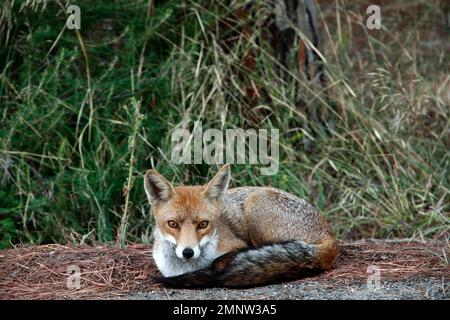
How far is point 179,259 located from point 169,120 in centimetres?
312

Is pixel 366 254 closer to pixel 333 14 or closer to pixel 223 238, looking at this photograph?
pixel 223 238

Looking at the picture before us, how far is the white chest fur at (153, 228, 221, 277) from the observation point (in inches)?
214

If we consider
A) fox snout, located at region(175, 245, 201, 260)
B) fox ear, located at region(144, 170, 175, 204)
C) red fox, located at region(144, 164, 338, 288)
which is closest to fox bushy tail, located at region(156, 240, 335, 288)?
red fox, located at region(144, 164, 338, 288)

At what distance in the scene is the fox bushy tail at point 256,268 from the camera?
5191mm

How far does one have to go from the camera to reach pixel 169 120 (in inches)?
329

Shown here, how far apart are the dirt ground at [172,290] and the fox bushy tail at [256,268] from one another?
6 centimetres

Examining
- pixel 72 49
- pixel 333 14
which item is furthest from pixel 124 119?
Answer: pixel 333 14

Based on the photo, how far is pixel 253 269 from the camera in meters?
5.22

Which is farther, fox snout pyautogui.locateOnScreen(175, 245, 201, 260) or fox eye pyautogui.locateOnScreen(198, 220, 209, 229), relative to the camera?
fox eye pyautogui.locateOnScreen(198, 220, 209, 229)

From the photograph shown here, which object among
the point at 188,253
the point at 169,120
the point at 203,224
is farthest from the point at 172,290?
the point at 169,120

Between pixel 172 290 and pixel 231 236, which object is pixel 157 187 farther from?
pixel 172 290

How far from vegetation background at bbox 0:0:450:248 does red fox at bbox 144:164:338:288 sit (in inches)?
76.7

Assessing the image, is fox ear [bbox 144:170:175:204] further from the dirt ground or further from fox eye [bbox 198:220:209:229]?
the dirt ground

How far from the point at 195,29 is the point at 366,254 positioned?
3.83 m
